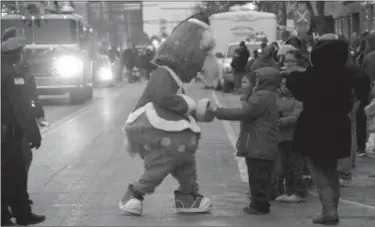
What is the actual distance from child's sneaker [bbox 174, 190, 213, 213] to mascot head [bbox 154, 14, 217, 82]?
108cm

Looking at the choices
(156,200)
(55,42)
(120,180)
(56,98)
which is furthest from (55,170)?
(56,98)

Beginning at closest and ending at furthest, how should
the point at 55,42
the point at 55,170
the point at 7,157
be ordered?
the point at 7,157
the point at 55,170
the point at 55,42

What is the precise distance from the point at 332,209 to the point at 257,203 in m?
0.86

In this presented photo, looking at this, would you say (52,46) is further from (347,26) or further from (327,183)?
(327,183)

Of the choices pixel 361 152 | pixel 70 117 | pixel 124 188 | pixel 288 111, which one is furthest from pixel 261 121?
pixel 70 117

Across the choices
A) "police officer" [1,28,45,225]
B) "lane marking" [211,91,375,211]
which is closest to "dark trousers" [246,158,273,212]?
"lane marking" [211,91,375,211]

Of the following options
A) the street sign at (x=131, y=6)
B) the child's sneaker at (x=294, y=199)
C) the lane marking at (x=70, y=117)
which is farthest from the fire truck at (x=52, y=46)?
the street sign at (x=131, y=6)

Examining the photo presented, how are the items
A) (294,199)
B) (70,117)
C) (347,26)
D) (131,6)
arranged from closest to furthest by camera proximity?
(294,199), (70,117), (347,26), (131,6)

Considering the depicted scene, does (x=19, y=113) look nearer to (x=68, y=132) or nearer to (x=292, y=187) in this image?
(x=292, y=187)

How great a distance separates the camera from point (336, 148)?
8961 millimetres

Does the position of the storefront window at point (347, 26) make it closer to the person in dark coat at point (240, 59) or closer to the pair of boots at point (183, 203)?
the person in dark coat at point (240, 59)

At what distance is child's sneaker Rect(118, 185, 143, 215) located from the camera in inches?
367

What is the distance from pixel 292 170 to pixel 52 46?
18.3m

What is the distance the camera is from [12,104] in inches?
345
